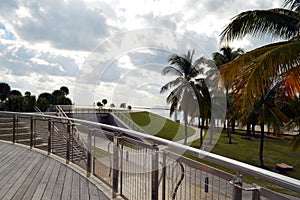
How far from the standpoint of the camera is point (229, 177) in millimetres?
1553

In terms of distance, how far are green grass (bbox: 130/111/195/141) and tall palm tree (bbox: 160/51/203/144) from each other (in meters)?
5.53

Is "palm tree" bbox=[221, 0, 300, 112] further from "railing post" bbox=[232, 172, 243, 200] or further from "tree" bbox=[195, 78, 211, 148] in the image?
"tree" bbox=[195, 78, 211, 148]

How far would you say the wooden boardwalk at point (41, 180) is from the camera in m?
3.16

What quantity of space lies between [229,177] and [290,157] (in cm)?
2238

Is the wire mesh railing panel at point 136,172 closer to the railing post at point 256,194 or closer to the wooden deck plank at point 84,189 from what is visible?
the wooden deck plank at point 84,189

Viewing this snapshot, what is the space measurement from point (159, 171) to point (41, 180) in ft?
6.76

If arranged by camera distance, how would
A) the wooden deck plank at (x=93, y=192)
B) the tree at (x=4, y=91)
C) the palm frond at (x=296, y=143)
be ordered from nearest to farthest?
the wooden deck plank at (x=93, y=192)
the palm frond at (x=296, y=143)
the tree at (x=4, y=91)

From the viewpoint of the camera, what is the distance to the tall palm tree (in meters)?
21.7

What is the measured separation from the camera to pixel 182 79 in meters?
22.1

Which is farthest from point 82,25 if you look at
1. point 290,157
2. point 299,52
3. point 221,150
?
point 290,157

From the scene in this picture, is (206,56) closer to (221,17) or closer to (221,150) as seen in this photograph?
(221,150)

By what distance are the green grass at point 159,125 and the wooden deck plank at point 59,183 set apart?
2240 cm

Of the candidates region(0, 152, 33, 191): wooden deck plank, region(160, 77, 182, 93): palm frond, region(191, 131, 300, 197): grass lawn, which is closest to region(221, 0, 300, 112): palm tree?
region(0, 152, 33, 191): wooden deck plank

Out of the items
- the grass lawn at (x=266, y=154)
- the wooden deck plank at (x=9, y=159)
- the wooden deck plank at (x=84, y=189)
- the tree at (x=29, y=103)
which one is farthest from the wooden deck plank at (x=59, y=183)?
the tree at (x=29, y=103)
